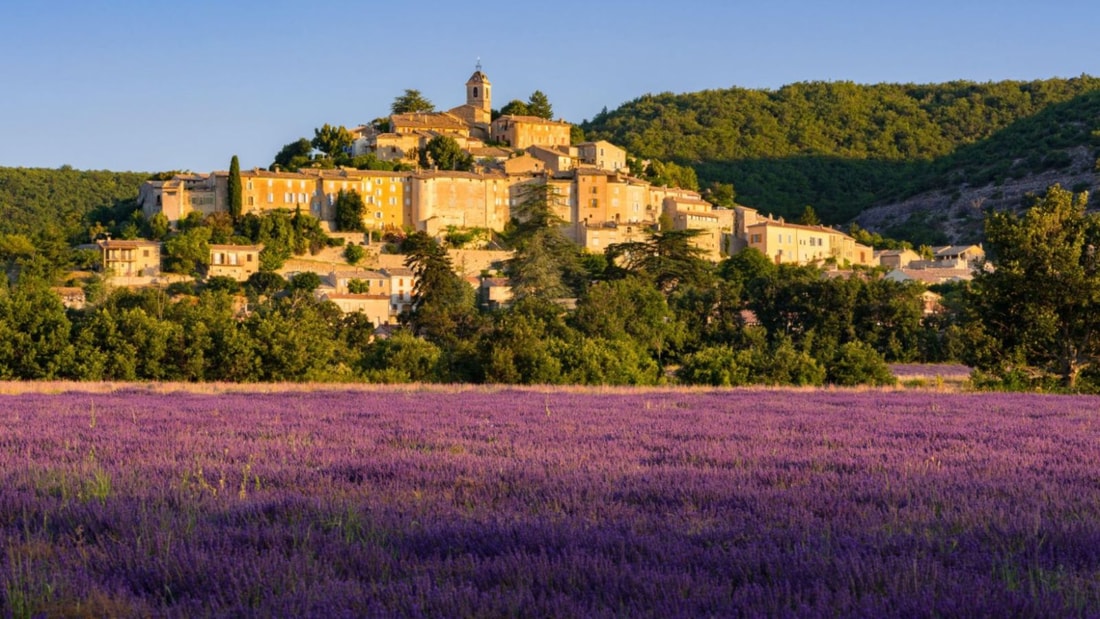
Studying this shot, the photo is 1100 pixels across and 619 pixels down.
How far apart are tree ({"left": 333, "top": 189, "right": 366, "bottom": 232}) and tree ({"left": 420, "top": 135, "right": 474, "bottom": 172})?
14.8m

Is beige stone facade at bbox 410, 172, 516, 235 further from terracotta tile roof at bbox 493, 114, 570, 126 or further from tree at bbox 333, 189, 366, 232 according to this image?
terracotta tile roof at bbox 493, 114, 570, 126

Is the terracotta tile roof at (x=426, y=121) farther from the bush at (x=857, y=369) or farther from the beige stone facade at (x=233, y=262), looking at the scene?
the bush at (x=857, y=369)

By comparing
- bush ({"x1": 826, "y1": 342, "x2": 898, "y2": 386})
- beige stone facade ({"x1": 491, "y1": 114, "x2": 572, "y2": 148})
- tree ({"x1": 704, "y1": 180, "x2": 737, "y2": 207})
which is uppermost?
beige stone facade ({"x1": 491, "y1": 114, "x2": 572, "y2": 148})

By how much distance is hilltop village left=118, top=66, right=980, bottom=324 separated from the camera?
96.8 metres

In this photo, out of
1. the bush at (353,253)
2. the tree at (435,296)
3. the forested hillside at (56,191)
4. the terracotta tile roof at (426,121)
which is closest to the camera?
the tree at (435,296)

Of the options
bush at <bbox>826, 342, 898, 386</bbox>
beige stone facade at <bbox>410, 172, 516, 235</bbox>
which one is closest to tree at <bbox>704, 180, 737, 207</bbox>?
beige stone facade at <bbox>410, 172, 516, 235</bbox>

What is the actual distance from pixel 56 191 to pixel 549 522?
19292cm

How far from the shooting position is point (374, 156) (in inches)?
4737

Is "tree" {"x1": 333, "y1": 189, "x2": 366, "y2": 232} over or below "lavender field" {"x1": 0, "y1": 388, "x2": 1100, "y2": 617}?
over

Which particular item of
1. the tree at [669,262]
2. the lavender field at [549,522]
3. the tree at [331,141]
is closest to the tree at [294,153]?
the tree at [331,141]

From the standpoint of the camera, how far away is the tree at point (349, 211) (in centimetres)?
10488

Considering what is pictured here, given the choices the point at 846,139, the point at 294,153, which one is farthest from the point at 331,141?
the point at 846,139

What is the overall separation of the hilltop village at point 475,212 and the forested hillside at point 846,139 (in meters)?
35.5

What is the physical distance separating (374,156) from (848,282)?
71792 millimetres
